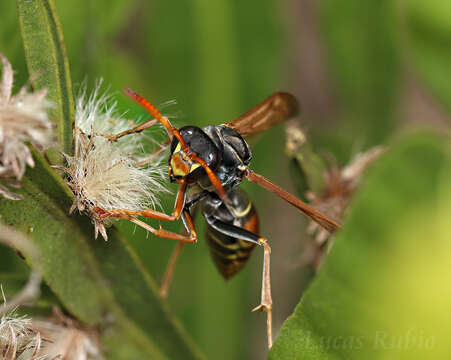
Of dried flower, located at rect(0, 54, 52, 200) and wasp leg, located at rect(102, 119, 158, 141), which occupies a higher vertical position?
dried flower, located at rect(0, 54, 52, 200)

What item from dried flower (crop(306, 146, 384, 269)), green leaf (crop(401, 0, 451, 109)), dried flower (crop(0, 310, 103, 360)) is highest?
green leaf (crop(401, 0, 451, 109))

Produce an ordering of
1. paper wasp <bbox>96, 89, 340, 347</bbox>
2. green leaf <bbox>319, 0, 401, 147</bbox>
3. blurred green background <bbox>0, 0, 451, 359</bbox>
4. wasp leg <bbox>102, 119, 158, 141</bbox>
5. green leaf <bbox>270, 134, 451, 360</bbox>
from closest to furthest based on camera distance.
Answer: green leaf <bbox>270, 134, 451, 360</bbox>
wasp leg <bbox>102, 119, 158, 141</bbox>
paper wasp <bbox>96, 89, 340, 347</bbox>
blurred green background <bbox>0, 0, 451, 359</bbox>
green leaf <bbox>319, 0, 401, 147</bbox>

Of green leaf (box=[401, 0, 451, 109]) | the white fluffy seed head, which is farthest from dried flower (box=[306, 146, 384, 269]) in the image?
the white fluffy seed head

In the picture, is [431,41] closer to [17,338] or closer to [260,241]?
[260,241]

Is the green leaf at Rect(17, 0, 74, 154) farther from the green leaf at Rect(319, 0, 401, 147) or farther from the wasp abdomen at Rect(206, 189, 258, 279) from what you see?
the green leaf at Rect(319, 0, 401, 147)

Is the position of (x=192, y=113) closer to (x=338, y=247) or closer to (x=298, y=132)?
(x=298, y=132)

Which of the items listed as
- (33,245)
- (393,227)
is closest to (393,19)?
(393,227)

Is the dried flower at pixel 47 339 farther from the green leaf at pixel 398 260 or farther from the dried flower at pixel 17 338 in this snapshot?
the green leaf at pixel 398 260
